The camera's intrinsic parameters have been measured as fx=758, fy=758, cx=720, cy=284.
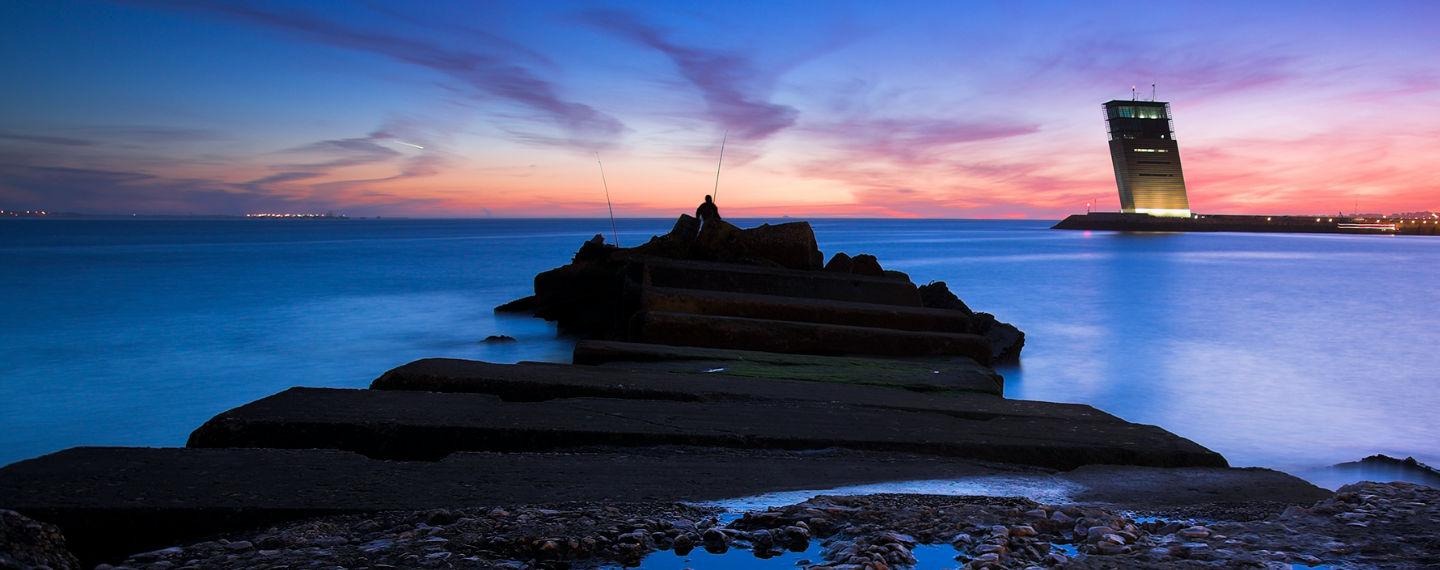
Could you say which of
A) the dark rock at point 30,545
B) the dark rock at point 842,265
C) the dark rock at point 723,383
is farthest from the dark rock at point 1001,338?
the dark rock at point 30,545

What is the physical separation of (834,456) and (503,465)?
1.08m

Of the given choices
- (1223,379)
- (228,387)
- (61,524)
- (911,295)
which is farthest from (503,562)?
(1223,379)

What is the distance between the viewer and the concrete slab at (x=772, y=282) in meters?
6.30

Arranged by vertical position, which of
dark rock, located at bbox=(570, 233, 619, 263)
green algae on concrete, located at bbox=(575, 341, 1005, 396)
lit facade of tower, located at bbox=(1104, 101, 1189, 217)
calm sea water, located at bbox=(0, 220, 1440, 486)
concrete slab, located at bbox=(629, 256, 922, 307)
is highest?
lit facade of tower, located at bbox=(1104, 101, 1189, 217)

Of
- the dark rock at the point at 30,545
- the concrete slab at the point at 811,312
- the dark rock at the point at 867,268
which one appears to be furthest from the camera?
the dark rock at the point at 867,268

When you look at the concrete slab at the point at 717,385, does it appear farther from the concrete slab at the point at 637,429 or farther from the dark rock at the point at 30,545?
the dark rock at the point at 30,545

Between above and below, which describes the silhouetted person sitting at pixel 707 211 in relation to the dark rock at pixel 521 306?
above

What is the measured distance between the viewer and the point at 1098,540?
173 centimetres

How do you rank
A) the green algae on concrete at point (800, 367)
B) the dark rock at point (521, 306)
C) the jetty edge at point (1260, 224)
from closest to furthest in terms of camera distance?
Answer: the green algae on concrete at point (800, 367), the dark rock at point (521, 306), the jetty edge at point (1260, 224)

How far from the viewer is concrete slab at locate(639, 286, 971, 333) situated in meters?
5.53

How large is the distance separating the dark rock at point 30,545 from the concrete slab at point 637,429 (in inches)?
33.5

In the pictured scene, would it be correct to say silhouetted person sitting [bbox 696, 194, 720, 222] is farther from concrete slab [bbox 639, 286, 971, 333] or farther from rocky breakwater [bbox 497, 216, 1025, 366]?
concrete slab [bbox 639, 286, 971, 333]

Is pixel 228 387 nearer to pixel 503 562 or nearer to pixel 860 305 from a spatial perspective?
pixel 860 305

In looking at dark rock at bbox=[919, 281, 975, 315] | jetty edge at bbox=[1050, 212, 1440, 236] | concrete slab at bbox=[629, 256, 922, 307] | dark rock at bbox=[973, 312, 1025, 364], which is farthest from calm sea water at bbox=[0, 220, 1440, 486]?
jetty edge at bbox=[1050, 212, 1440, 236]
